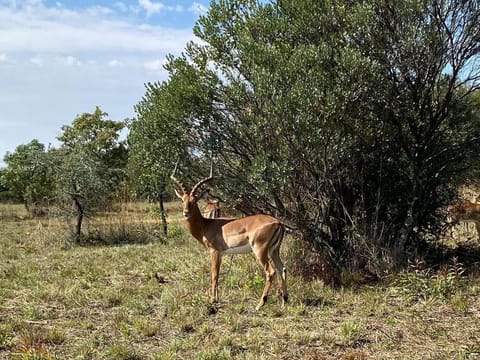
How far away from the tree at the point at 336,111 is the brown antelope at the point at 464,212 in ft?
4.93

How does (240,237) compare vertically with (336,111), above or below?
below

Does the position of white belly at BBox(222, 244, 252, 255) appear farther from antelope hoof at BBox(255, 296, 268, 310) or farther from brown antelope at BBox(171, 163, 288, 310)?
antelope hoof at BBox(255, 296, 268, 310)

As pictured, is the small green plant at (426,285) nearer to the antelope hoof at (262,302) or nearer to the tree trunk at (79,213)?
the antelope hoof at (262,302)

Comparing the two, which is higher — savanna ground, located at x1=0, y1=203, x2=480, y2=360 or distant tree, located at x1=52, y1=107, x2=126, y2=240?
distant tree, located at x1=52, y1=107, x2=126, y2=240

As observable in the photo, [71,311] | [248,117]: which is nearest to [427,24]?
[248,117]

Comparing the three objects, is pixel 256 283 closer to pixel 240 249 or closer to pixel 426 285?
pixel 240 249

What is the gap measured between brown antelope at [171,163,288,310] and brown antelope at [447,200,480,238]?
516 centimetres

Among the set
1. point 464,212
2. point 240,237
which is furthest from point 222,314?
point 464,212

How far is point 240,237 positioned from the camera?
30.9 feet

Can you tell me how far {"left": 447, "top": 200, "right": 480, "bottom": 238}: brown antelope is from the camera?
514 inches

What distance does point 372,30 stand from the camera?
981 cm

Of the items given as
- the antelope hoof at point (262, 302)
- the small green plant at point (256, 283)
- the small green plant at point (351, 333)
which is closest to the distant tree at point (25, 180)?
the small green plant at point (256, 283)

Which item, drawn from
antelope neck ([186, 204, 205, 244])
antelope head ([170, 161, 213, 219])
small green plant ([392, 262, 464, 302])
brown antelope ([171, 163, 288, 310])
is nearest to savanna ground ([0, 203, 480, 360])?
small green plant ([392, 262, 464, 302])

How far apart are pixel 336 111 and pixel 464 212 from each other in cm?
672
